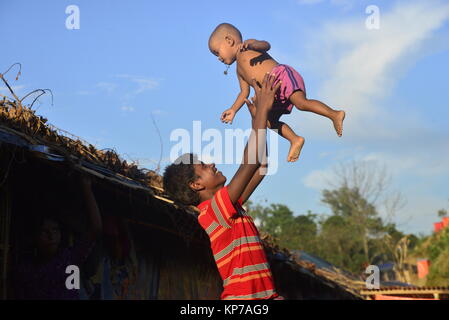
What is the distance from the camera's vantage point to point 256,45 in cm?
315

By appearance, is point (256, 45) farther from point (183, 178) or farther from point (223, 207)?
point (223, 207)

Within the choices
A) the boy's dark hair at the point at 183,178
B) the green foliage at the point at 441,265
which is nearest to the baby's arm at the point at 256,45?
the boy's dark hair at the point at 183,178

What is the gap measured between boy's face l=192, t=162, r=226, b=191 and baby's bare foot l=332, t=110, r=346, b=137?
0.69m

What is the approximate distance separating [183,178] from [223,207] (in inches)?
17.3

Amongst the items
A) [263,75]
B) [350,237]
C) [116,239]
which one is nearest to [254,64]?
[263,75]

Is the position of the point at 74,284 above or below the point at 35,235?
below

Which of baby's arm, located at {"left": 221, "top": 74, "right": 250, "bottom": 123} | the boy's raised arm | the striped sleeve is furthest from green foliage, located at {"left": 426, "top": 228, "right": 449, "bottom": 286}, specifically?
the boy's raised arm

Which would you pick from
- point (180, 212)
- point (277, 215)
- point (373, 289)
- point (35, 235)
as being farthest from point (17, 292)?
point (277, 215)

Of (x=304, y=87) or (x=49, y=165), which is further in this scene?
(x=49, y=165)

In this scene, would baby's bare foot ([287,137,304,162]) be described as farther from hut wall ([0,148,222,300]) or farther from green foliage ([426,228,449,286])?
green foliage ([426,228,449,286])

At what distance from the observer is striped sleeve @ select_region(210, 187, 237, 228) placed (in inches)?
106
